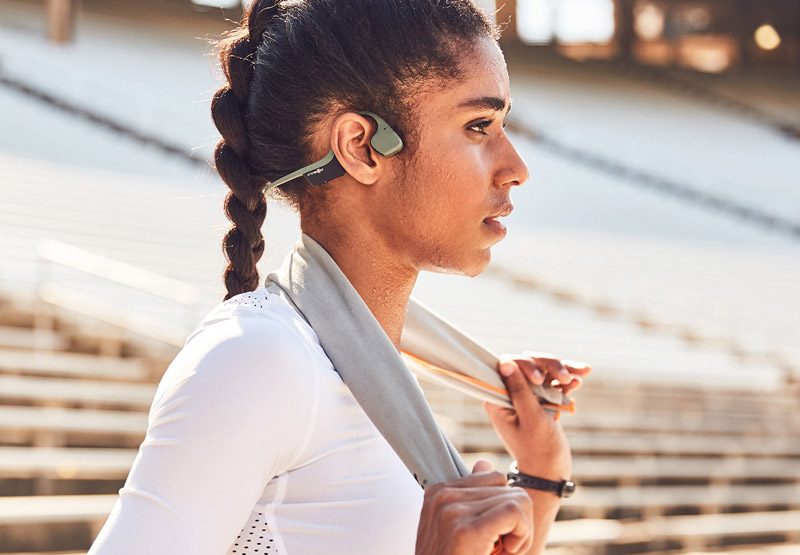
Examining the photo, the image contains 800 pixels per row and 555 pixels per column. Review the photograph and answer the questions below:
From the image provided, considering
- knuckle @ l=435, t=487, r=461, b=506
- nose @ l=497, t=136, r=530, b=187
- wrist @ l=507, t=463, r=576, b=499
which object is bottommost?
knuckle @ l=435, t=487, r=461, b=506

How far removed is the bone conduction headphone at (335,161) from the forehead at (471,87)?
4 cm

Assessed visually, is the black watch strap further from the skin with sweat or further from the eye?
the eye

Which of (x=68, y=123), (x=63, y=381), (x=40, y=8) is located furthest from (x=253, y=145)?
(x=40, y=8)

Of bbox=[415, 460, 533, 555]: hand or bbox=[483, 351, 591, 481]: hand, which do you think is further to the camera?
bbox=[483, 351, 591, 481]: hand

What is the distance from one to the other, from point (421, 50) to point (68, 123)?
883cm

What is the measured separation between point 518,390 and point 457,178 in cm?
38

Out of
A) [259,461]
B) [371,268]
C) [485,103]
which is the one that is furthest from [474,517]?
[485,103]

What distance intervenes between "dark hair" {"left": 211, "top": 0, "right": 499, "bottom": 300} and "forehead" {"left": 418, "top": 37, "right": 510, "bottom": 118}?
1 cm

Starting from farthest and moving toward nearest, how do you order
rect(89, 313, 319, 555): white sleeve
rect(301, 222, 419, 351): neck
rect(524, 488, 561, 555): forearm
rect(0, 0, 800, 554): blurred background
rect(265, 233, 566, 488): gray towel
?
rect(0, 0, 800, 554): blurred background → rect(524, 488, 561, 555): forearm → rect(301, 222, 419, 351): neck → rect(265, 233, 566, 488): gray towel → rect(89, 313, 319, 555): white sleeve

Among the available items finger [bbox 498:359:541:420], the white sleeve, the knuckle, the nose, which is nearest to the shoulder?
the white sleeve

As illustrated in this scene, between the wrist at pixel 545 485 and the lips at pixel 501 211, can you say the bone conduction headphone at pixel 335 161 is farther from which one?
the wrist at pixel 545 485

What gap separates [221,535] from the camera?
0.72 m

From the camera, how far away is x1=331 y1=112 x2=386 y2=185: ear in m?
0.91

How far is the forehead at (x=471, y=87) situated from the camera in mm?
920
